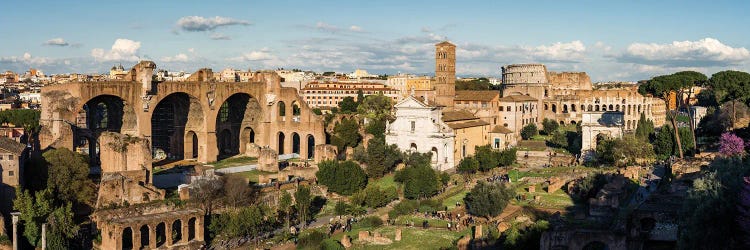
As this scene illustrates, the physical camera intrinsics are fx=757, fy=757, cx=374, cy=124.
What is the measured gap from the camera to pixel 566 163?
2013 inches

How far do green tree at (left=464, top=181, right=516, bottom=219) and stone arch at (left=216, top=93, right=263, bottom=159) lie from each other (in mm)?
25253

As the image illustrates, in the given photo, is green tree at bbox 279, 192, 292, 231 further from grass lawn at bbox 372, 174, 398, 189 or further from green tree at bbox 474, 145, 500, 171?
green tree at bbox 474, 145, 500, 171

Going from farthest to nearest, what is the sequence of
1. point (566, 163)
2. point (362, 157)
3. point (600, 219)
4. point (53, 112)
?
point (566, 163) < point (362, 157) < point (53, 112) < point (600, 219)

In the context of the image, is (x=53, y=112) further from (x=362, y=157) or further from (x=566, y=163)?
(x=566, y=163)

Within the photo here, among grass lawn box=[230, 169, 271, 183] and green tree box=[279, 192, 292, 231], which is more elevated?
grass lawn box=[230, 169, 271, 183]

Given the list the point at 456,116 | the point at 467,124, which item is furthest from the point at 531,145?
the point at 456,116

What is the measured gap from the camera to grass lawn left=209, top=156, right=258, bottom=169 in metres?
49.2

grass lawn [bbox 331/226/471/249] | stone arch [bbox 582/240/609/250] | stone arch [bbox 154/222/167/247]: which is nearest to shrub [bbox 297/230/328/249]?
grass lawn [bbox 331/226/471/249]

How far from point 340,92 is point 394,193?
5602 cm

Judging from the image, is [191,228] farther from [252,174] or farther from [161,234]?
[252,174]

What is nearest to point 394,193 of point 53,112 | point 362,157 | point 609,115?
point 362,157

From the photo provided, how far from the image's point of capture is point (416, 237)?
31562 millimetres

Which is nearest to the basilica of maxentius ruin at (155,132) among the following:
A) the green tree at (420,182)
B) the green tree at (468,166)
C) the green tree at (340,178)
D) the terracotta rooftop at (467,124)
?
the green tree at (340,178)

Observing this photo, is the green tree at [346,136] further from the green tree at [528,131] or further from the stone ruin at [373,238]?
the stone ruin at [373,238]
